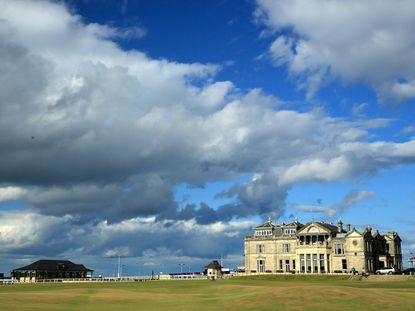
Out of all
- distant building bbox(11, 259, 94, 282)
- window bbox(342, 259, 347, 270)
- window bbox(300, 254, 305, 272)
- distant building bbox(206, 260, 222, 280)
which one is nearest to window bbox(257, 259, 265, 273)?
distant building bbox(206, 260, 222, 280)

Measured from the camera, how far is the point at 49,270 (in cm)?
16350

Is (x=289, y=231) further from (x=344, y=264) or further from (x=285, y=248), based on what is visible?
(x=344, y=264)

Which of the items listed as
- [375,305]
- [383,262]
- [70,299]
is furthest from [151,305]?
[383,262]

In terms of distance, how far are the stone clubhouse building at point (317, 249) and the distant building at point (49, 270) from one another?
6412cm

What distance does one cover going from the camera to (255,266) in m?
137

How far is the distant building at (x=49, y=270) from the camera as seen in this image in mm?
161125

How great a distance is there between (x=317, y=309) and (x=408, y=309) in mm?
7653

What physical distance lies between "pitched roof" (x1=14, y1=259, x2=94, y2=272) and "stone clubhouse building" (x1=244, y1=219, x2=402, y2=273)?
6482 cm

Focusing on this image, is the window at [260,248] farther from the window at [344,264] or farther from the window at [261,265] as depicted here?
the window at [344,264]

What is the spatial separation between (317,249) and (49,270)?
84.8 m

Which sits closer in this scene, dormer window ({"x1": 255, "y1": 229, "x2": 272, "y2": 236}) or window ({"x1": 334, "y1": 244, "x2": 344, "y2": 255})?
window ({"x1": 334, "y1": 244, "x2": 344, "y2": 255})

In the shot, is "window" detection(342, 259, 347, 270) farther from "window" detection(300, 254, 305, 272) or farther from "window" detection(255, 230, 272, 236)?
"window" detection(255, 230, 272, 236)

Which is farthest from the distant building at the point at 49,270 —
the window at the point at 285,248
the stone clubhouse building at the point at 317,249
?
the window at the point at 285,248

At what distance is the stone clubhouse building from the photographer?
12369cm
